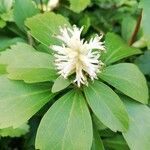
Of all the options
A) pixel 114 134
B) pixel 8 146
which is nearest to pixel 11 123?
pixel 114 134

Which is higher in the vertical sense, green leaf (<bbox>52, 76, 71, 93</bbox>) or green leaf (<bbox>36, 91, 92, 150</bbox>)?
green leaf (<bbox>52, 76, 71, 93</bbox>)

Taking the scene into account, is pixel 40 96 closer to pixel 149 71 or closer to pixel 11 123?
pixel 11 123

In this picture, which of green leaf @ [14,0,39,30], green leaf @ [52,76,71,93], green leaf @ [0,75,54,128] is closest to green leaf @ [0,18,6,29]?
green leaf @ [14,0,39,30]

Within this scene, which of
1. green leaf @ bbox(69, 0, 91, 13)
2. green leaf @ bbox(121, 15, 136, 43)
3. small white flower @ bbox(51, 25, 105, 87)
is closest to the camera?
small white flower @ bbox(51, 25, 105, 87)

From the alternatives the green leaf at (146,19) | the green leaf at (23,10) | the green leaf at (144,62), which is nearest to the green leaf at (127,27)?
the green leaf at (144,62)

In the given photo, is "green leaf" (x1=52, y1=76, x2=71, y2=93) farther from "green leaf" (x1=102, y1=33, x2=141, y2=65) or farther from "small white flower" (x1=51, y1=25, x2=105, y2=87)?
"green leaf" (x1=102, y1=33, x2=141, y2=65)

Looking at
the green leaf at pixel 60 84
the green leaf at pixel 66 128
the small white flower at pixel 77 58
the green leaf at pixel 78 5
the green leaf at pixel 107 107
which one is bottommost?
the green leaf at pixel 66 128

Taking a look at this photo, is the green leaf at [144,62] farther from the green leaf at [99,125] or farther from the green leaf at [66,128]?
the green leaf at [66,128]
